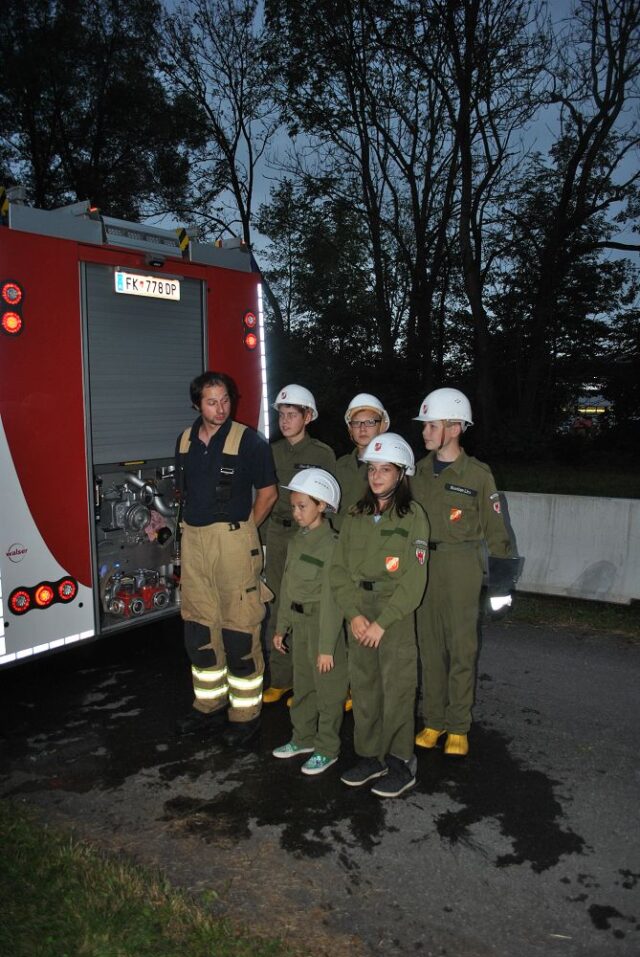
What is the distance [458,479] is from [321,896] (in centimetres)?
215

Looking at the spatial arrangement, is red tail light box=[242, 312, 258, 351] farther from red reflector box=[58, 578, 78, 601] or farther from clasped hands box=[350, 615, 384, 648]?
clasped hands box=[350, 615, 384, 648]

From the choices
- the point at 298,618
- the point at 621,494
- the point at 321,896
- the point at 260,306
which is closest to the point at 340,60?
the point at 621,494

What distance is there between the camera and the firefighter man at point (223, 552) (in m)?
4.34

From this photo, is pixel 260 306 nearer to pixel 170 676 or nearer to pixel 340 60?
pixel 170 676

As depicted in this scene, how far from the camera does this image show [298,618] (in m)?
4.09

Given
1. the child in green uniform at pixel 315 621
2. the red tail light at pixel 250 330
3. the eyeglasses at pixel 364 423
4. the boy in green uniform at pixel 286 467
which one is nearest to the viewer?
the child in green uniform at pixel 315 621

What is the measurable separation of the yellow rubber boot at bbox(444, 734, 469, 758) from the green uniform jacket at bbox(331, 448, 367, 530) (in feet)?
4.69

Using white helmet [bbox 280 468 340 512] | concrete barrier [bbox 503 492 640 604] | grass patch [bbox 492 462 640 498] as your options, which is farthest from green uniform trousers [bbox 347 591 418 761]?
grass patch [bbox 492 462 640 498]

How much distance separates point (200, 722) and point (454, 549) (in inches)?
71.3

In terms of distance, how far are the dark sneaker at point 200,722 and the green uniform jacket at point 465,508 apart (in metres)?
1.68

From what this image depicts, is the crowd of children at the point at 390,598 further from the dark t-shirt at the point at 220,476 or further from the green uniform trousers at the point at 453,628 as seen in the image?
the dark t-shirt at the point at 220,476

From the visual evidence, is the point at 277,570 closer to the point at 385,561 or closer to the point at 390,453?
the point at 385,561

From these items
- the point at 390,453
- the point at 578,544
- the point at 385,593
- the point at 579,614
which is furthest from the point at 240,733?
the point at 578,544

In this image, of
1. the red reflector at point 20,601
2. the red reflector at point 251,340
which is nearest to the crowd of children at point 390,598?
the red reflector at point 20,601
